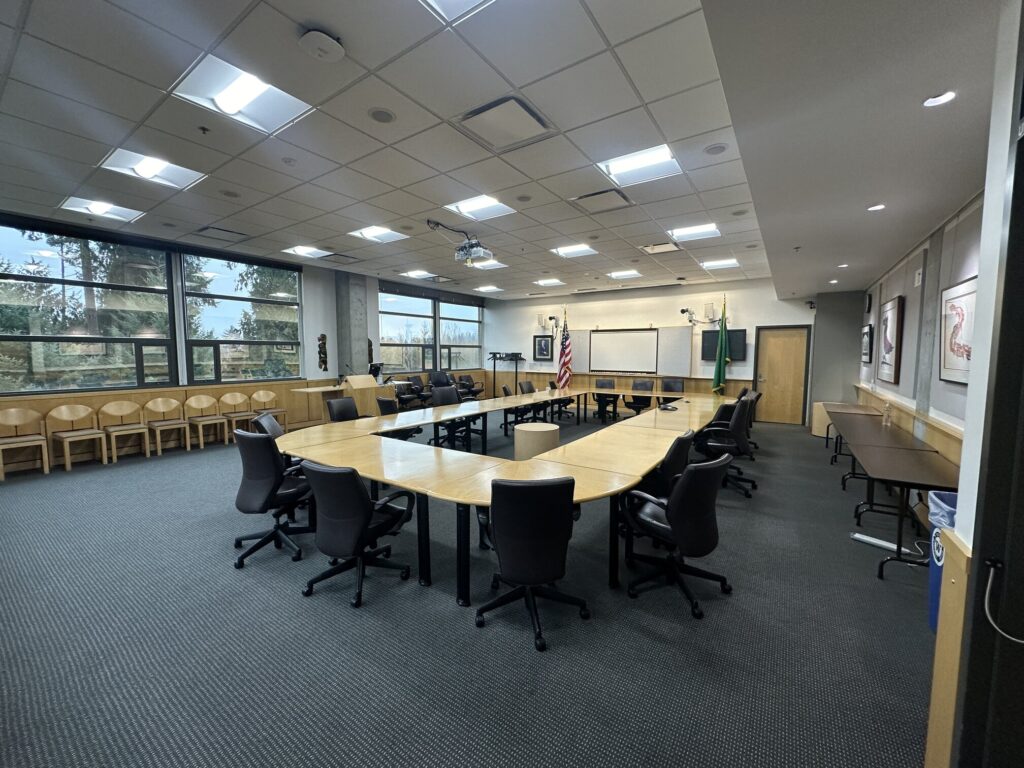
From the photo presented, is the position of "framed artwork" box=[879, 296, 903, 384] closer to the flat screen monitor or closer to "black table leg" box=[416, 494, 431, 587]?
the flat screen monitor

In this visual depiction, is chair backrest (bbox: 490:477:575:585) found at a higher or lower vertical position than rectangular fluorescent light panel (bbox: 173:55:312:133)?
lower

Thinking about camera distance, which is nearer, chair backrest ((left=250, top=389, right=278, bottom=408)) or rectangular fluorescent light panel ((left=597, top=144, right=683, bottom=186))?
rectangular fluorescent light panel ((left=597, top=144, right=683, bottom=186))

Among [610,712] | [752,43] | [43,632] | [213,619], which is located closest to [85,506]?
[43,632]

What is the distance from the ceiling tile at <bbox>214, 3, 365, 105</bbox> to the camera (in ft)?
6.90

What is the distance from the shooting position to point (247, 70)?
96.8 inches

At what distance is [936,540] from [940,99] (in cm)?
239

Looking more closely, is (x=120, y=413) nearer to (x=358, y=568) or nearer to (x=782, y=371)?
(x=358, y=568)

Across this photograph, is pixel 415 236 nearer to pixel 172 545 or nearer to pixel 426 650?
pixel 172 545


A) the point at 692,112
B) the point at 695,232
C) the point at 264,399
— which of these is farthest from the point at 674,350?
the point at 264,399

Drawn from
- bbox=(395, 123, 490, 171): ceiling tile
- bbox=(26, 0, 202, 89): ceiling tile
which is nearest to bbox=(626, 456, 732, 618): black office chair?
bbox=(395, 123, 490, 171): ceiling tile

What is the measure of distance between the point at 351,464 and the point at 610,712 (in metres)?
2.32

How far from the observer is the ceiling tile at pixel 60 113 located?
2.70m

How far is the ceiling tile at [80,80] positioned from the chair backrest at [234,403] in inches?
201

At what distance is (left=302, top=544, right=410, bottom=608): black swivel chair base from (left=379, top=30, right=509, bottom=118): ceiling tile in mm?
3087
